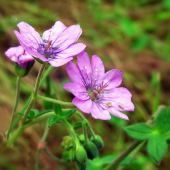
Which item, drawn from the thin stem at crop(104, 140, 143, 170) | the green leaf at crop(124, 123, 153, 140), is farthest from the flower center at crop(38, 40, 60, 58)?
the thin stem at crop(104, 140, 143, 170)

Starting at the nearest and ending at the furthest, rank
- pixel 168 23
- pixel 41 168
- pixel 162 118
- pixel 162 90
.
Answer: pixel 162 118, pixel 41 168, pixel 162 90, pixel 168 23

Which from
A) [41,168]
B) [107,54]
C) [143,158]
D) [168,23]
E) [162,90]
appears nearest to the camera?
[41,168]

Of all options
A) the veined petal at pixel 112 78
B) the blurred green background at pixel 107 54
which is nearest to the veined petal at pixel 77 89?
the veined petal at pixel 112 78

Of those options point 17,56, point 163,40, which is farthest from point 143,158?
point 163,40

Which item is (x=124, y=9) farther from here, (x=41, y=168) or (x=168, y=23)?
(x=41, y=168)

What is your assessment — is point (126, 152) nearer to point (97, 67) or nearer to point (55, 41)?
point (97, 67)

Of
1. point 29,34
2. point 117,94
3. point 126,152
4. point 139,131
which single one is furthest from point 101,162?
point 29,34
